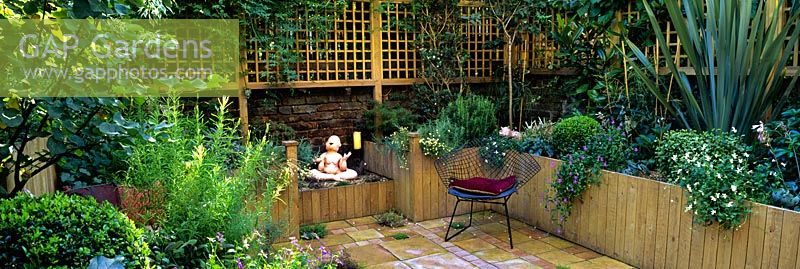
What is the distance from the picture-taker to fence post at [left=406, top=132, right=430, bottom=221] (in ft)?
15.6

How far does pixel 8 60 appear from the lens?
184 cm

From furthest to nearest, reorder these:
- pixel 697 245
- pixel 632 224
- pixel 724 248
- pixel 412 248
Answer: pixel 412 248
pixel 632 224
pixel 697 245
pixel 724 248

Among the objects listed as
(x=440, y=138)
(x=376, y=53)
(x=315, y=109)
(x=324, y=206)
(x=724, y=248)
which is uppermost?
(x=376, y=53)

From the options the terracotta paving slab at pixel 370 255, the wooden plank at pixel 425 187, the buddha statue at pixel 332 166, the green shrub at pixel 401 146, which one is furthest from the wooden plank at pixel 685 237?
the buddha statue at pixel 332 166

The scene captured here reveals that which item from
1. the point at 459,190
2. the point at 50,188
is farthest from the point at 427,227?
the point at 50,188

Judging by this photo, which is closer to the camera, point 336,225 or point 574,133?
point 574,133

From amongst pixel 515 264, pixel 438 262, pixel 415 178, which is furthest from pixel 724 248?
pixel 415 178

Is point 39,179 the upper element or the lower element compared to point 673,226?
upper

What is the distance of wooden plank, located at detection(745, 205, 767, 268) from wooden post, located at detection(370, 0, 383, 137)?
11.0ft

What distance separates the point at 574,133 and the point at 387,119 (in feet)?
6.21

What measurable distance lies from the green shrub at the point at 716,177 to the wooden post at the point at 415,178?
6.45 ft

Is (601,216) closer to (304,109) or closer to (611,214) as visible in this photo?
(611,214)

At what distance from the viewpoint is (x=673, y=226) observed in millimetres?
3492

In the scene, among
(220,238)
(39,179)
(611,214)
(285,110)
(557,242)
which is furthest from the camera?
(285,110)
